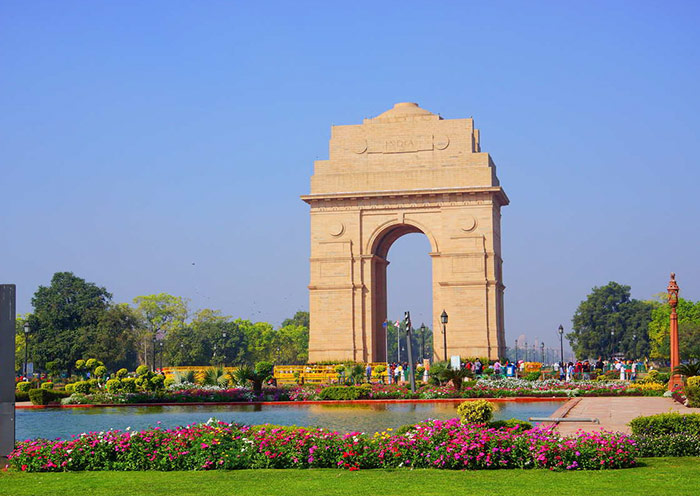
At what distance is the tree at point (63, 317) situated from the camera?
73.4 m

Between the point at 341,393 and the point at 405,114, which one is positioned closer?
the point at 341,393

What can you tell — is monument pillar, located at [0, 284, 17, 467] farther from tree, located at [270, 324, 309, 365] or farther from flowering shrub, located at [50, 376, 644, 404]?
tree, located at [270, 324, 309, 365]

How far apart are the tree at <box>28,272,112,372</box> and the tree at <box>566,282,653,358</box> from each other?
177 feet

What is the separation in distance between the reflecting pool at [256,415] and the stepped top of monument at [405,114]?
2490 cm

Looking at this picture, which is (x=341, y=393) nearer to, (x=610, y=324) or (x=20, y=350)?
(x=20, y=350)

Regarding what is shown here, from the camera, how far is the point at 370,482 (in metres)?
11.1

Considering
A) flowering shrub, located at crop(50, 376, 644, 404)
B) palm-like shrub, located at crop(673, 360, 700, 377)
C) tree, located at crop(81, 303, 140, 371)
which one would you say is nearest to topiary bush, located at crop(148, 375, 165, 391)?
flowering shrub, located at crop(50, 376, 644, 404)

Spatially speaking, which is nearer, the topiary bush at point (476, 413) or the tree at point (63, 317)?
the topiary bush at point (476, 413)

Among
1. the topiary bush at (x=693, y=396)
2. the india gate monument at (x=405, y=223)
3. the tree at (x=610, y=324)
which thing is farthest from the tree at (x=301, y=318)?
the topiary bush at (x=693, y=396)

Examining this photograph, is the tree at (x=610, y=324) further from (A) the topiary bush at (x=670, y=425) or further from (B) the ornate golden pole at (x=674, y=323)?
(A) the topiary bush at (x=670, y=425)

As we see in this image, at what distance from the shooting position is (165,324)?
9356 centimetres

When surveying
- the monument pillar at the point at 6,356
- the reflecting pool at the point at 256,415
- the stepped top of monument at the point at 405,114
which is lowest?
the reflecting pool at the point at 256,415

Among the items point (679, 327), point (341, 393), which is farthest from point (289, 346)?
point (341, 393)

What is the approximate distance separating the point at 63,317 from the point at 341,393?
5145 cm
